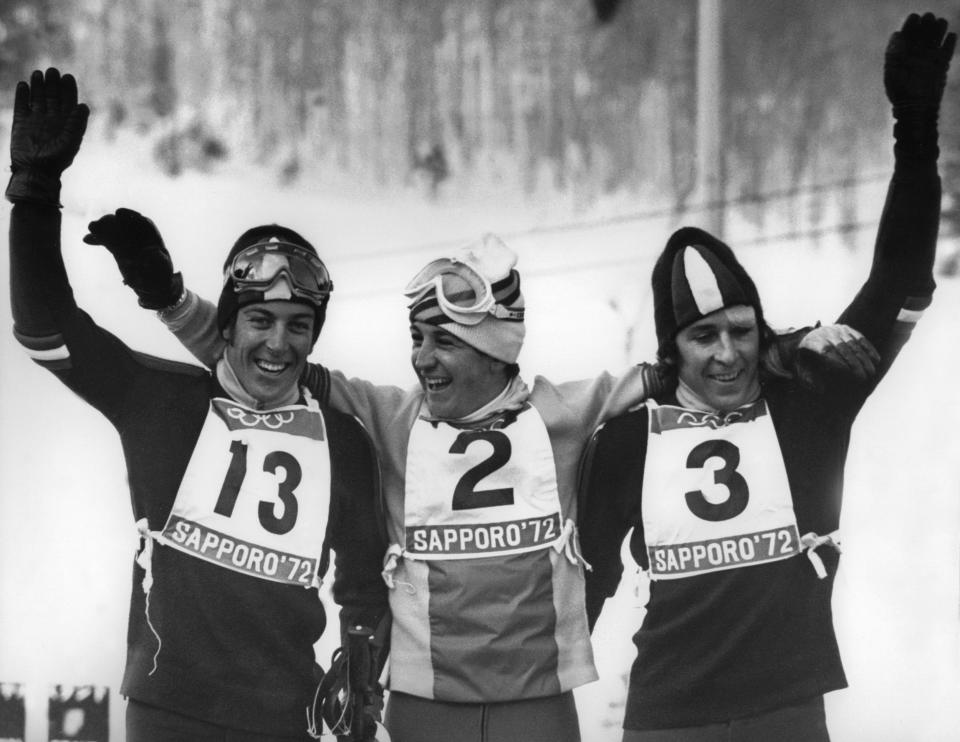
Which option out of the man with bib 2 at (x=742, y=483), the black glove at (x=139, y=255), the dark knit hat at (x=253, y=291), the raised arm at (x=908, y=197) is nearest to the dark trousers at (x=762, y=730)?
the man with bib 2 at (x=742, y=483)

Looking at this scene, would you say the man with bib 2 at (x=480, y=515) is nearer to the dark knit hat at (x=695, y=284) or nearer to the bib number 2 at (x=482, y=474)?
the bib number 2 at (x=482, y=474)

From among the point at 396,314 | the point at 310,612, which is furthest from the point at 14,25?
the point at 310,612

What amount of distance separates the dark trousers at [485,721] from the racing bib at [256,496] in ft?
1.41

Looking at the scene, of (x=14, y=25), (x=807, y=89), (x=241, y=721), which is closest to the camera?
(x=241, y=721)

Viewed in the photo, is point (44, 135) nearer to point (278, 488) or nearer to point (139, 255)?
point (139, 255)

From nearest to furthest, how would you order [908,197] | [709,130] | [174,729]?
1. [174,729]
2. [908,197]
3. [709,130]

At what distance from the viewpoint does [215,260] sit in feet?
12.8

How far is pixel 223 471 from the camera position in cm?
344

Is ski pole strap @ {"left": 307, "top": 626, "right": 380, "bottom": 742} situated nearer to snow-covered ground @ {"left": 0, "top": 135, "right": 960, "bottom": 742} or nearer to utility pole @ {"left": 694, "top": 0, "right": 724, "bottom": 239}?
snow-covered ground @ {"left": 0, "top": 135, "right": 960, "bottom": 742}

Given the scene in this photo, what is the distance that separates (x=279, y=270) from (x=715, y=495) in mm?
1288

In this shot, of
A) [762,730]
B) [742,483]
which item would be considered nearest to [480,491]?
[742,483]

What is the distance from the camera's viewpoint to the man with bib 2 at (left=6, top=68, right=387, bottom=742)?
330 centimetres

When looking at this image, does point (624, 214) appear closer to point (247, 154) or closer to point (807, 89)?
point (807, 89)

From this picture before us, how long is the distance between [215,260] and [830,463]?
6.09ft
